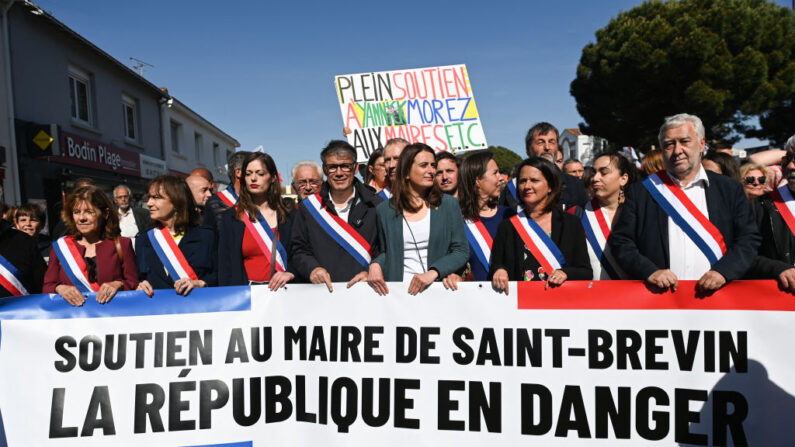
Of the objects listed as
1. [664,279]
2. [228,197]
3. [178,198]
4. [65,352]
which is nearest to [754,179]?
[664,279]

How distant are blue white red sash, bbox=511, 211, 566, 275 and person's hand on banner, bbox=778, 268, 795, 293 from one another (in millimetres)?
943

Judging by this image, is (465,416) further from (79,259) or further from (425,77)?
(425,77)

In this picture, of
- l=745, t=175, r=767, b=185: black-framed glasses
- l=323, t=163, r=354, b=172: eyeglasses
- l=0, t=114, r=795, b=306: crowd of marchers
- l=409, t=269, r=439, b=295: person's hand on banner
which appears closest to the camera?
l=0, t=114, r=795, b=306: crowd of marchers

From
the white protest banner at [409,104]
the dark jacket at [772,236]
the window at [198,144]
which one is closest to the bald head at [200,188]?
the white protest banner at [409,104]

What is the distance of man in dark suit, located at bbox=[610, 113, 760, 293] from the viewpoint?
246 cm

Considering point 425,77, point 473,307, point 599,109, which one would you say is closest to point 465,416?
point 473,307

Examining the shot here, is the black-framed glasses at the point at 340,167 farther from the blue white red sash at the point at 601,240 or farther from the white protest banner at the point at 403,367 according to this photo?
the blue white red sash at the point at 601,240

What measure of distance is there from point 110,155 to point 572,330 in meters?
15.3

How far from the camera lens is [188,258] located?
3.22 meters

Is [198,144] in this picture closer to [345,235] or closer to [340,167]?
[340,167]

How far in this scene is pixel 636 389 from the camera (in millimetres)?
2506

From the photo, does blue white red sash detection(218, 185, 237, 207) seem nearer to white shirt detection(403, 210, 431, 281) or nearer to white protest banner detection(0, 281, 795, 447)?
white protest banner detection(0, 281, 795, 447)

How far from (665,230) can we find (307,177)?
326 cm

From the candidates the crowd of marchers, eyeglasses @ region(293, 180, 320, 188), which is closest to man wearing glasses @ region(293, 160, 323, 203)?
eyeglasses @ region(293, 180, 320, 188)
